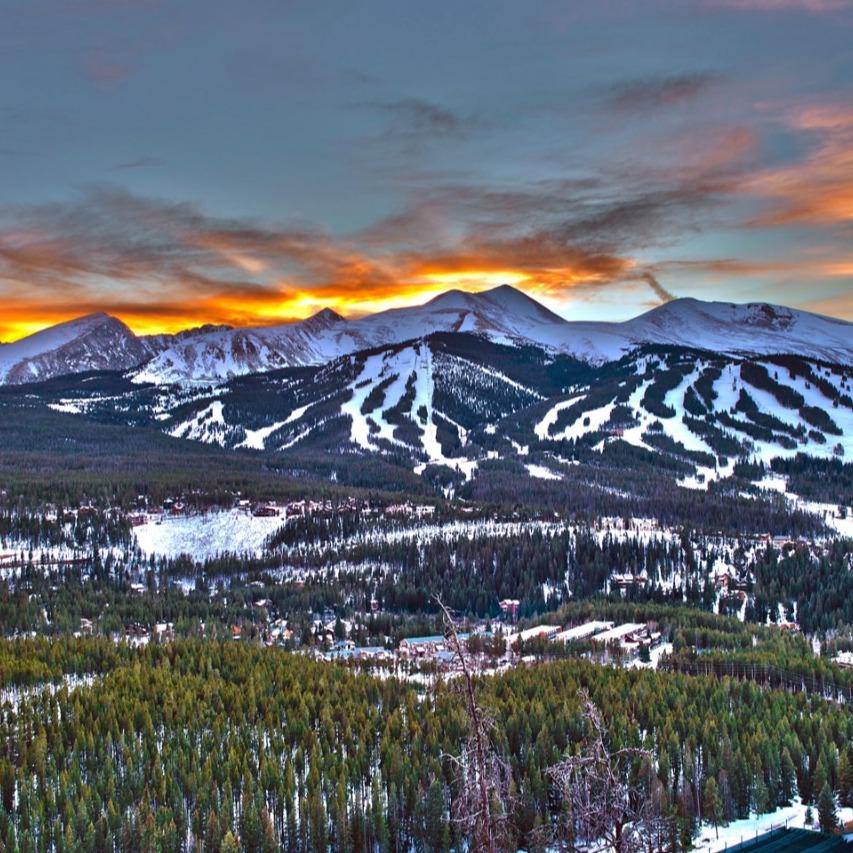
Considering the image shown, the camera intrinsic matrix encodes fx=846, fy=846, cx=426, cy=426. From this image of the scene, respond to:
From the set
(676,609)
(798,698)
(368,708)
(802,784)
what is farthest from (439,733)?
(676,609)

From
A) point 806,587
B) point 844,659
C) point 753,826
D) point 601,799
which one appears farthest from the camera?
point 806,587

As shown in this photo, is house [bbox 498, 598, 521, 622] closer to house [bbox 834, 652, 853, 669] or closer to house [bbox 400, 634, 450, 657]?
house [bbox 400, 634, 450, 657]

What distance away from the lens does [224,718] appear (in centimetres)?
6981

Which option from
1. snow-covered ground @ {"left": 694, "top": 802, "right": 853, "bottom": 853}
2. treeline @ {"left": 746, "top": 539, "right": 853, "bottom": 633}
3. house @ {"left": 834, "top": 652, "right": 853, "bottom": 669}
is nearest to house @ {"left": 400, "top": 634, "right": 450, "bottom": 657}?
house @ {"left": 834, "top": 652, "right": 853, "bottom": 669}

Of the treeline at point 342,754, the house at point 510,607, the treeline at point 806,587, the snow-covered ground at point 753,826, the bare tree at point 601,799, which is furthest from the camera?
the house at point 510,607

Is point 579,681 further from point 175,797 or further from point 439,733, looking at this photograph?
point 175,797

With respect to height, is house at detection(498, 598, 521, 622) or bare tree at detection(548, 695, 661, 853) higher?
bare tree at detection(548, 695, 661, 853)

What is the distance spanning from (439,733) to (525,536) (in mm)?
126754

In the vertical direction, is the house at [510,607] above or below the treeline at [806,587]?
below

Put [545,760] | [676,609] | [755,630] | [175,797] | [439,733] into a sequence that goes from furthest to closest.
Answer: [676,609]
[755,630]
[439,733]
[545,760]
[175,797]

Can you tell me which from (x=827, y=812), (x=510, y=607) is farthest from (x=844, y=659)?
(x=510, y=607)

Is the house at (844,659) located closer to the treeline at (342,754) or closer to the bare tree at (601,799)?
the treeline at (342,754)

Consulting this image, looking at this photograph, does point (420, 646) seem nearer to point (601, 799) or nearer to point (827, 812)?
point (827, 812)

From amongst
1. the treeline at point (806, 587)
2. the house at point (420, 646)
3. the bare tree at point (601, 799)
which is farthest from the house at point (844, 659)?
the bare tree at point (601, 799)
